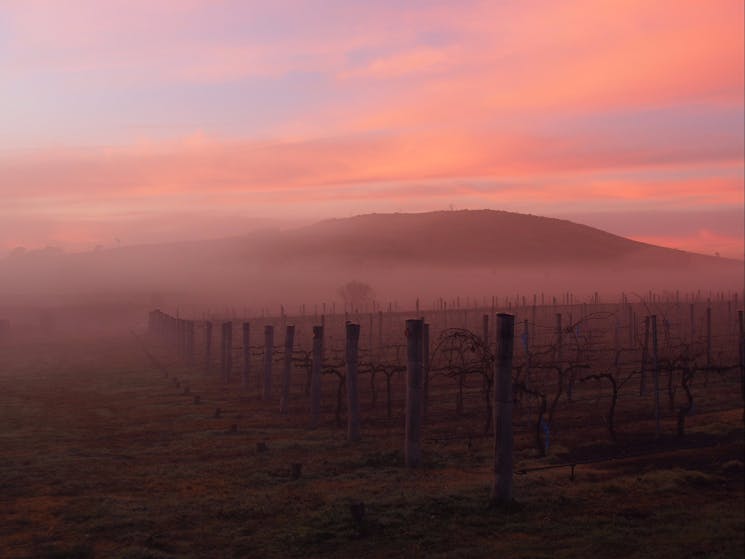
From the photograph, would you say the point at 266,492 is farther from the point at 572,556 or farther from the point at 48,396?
the point at 48,396

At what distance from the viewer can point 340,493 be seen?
595 inches

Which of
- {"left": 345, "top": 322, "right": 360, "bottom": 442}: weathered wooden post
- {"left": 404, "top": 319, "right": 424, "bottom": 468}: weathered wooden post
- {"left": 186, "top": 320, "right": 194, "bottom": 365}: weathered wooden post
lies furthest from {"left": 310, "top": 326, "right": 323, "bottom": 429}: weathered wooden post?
{"left": 186, "top": 320, "right": 194, "bottom": 365}: weathered wooden post

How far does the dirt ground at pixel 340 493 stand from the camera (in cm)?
1206

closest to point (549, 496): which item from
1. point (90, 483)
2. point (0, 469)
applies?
point (90, 483)

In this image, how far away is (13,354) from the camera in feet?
192

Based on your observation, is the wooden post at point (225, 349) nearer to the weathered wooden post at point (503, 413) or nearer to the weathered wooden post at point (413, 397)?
the weathered wooden post at point (413, 397)

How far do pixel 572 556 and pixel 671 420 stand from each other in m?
13.0

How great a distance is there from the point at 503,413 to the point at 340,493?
3.74 m

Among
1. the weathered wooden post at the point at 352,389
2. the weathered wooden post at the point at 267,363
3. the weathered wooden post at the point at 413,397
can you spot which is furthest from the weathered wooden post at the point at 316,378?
the weathered wooden post at the point at 413,397

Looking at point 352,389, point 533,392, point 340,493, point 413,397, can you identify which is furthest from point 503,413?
point 352,389

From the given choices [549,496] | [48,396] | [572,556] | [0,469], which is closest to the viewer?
[572,556]

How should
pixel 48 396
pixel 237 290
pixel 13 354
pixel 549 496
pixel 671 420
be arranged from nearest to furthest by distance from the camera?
pixel 549 496
pixel 671 420
pixel 48 396
pixel 13 354
pixel 237 290

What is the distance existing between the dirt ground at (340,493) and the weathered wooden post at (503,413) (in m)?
0.45

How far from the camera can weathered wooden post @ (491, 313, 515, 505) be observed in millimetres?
13961
